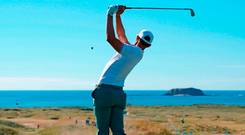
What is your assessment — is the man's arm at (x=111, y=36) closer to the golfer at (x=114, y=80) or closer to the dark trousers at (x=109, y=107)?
the golfer at (x=114, y=80)

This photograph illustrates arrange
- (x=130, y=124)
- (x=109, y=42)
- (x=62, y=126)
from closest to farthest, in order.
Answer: (x=109, y=42) → (x=62, y=126) → (x=130, y=124)

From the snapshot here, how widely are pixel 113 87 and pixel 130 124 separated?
48.1 feet

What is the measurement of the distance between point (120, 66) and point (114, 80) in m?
0.18

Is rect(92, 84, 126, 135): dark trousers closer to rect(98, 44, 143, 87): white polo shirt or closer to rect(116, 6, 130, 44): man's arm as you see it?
rect(98, 44, 143, 87): white polo shirt

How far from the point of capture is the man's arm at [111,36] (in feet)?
→ 21.3

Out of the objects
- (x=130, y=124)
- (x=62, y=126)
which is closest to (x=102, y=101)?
(x=62, y=126)

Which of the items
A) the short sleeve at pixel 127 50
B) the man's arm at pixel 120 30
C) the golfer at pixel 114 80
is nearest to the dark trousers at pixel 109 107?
the golfer at pixel 114 80

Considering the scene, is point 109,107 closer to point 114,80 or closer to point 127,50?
point 114,80

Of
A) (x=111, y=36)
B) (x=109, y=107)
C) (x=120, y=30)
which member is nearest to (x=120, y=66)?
(x=111, y=36)

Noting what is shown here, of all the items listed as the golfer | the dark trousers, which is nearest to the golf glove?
the golfer

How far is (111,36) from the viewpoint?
650 cm

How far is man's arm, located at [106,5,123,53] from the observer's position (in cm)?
650

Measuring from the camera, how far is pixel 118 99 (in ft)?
21.8

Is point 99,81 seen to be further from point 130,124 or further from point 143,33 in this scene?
point 130,124
